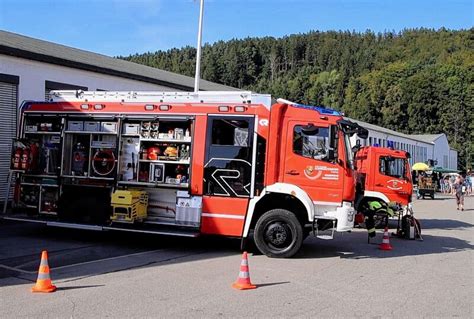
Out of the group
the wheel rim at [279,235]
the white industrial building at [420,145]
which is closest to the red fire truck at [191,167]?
the wheel rim at [279,235]

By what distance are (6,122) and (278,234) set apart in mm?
11234

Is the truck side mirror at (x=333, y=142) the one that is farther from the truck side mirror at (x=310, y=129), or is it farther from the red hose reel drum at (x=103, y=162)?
the red hose reel drum at (x=103, y=162)

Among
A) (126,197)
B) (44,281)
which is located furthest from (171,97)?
(44,281)

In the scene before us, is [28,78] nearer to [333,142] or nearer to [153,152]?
[153,152]

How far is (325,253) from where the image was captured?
37.3 ft

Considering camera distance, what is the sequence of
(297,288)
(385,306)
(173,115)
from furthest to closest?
1. (173,115)
2. (297,288)
3. (385,306)

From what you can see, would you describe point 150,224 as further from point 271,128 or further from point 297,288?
point 297,288

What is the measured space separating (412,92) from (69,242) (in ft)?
356

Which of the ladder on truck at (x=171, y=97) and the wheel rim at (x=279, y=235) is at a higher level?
the ladder on truck at (x=171, y=97)

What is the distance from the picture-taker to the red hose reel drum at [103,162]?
11.7m

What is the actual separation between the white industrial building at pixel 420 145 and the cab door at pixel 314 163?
140 feet

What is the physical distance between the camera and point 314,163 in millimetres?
10570

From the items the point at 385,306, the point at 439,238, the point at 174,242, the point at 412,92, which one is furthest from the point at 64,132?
the point at 412,92

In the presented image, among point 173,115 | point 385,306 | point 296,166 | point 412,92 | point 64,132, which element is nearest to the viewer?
point 385,306
